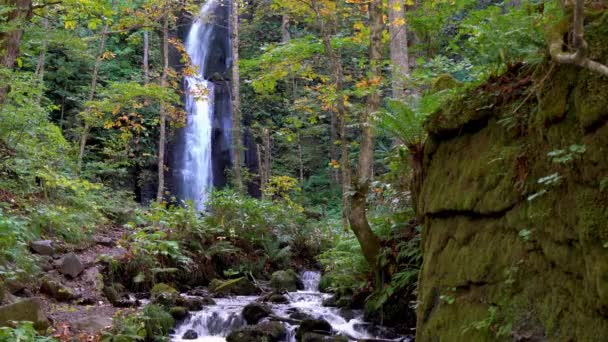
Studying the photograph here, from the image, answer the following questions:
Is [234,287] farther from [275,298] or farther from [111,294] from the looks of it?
[111,294]

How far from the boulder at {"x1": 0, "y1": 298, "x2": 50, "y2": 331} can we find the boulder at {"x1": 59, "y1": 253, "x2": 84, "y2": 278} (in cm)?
268

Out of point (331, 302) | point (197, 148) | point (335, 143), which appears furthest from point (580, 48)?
point (197, 148)

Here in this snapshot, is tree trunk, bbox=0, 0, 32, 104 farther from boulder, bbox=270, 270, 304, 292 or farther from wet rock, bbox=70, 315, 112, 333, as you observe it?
boulder, bbox=270, 270, 304, 292

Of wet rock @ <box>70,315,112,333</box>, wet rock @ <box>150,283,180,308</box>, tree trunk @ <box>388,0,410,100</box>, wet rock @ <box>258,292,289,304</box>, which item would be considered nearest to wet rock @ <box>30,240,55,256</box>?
wet rock @ <box>150,283,180,308</box>

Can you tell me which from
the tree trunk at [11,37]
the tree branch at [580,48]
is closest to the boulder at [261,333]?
the tree trunk at [11,37]

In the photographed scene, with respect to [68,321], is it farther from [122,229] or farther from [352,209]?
[122,229]

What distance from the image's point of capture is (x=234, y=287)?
423 inches

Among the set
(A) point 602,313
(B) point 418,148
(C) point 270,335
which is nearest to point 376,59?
(B) point 418,148

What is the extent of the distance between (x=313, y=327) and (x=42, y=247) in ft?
15.1

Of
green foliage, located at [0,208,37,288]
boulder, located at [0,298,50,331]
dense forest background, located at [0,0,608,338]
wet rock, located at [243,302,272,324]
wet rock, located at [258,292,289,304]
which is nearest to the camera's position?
dense forest background, located at [0,0,608,338]

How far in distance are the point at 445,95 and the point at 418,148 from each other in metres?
0.67

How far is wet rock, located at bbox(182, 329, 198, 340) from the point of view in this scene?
768 cm

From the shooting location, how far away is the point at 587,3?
3.70 m

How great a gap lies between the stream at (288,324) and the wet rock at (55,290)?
1591 mm
